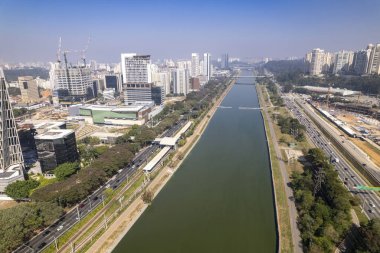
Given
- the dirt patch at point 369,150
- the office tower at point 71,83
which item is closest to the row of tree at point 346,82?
the dirt patch at point 369,150

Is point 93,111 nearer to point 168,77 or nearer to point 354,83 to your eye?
point 168,77

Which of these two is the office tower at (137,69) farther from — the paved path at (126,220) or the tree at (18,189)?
the tree at (18,189)

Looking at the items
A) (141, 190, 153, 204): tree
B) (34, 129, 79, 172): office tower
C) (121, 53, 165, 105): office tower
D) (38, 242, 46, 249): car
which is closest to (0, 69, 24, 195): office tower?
(34, 129, 79, 172): office tower

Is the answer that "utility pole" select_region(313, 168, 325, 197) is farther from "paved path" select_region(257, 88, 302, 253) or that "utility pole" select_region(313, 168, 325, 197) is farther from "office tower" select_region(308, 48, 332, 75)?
"office tower" select_region(308, 48, 332, 75)

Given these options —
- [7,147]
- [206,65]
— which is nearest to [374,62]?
[206,65]

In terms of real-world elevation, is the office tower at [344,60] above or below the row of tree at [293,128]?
above

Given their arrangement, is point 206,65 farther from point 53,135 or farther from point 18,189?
point 18,189
